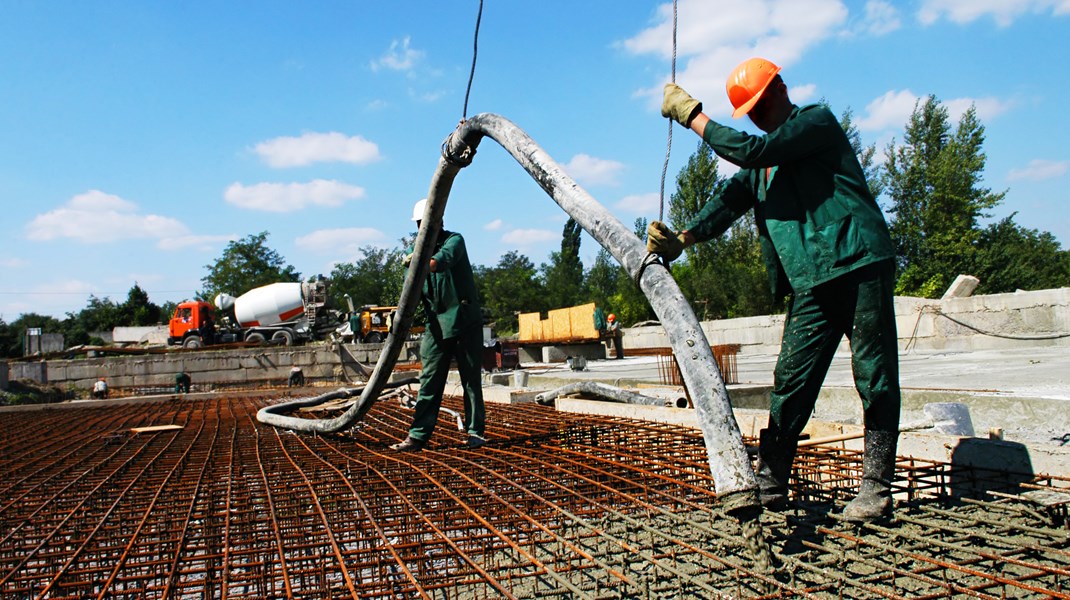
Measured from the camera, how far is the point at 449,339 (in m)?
4.52

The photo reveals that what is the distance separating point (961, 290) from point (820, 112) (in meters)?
15.3

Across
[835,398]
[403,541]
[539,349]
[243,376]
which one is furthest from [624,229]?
[539,349]

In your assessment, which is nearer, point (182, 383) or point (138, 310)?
point (182, 383)

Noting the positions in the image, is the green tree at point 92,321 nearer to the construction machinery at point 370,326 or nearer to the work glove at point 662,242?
the construction machinery at point 370,326

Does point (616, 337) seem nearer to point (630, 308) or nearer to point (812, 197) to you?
point (630, 308)

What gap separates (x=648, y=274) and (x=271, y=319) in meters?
27.5

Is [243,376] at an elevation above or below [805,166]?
below

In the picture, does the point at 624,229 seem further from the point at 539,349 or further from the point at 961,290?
the point at 539,349

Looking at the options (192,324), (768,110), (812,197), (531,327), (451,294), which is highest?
(192,324)

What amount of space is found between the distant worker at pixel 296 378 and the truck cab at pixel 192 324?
8.96 m

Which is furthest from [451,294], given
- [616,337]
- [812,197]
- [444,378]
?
[616,337]

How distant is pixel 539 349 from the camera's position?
25281 millimetres

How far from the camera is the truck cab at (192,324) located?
1072 inches

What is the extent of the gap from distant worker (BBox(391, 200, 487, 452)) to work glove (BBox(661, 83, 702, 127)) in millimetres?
2176
